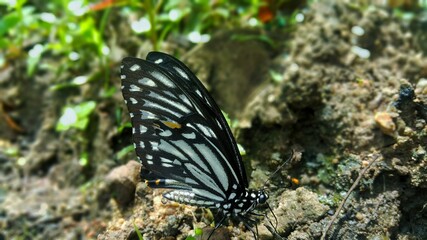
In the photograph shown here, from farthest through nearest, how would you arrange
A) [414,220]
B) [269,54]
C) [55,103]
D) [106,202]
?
[55,103]
[269,54]
[106,202]
[414,220]

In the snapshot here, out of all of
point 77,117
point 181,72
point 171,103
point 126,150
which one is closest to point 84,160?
point 77,117

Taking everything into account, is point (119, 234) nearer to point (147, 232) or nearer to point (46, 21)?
point (147, 232)

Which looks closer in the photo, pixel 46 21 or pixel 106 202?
pixel 106 202

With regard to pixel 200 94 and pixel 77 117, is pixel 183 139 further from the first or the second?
pixel 77 117

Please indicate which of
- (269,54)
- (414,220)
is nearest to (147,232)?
(414,220)

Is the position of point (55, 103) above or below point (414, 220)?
above

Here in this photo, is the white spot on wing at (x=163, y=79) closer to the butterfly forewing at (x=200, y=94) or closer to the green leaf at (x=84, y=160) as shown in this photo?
the butterfly forewing at (x=200, y=94)

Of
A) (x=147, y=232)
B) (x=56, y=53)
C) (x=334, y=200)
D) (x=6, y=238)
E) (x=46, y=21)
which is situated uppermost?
(x=46, y=21)
